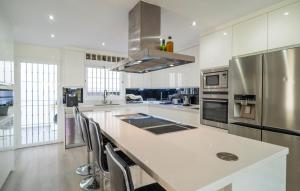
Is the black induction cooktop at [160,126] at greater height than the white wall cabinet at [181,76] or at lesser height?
lesser

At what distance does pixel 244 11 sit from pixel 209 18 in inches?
18.1

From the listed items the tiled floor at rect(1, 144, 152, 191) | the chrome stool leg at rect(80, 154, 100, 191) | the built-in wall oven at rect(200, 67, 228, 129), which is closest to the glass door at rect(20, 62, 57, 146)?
the tiled floor at rect(1, 144, 152, 191)

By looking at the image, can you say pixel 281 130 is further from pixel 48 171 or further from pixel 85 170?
pixel 48 171

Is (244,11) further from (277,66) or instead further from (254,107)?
(254,107)

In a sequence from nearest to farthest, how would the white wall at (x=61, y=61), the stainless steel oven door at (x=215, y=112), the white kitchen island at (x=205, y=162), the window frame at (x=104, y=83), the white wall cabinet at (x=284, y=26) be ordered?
the white kitchen island at (x=205, y=162) → the white wall cabinet at (x=284, y=26) → the stainless steel oven door at (x=215, y=112) → the white wall at (x=61, y=61) → the window frame at (x=104, y=83)

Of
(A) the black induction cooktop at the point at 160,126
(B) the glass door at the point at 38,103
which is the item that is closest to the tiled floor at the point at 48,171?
(B) the glass door at the point at 38,103

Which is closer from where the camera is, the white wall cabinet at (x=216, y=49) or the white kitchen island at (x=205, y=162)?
the white kitchen island at (x=205, y=162)

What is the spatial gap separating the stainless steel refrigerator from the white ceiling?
28.7 inches

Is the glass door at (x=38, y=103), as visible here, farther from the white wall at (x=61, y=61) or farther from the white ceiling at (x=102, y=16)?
the white ceiling at (x=102, y=16)

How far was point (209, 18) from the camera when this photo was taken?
8.05ft

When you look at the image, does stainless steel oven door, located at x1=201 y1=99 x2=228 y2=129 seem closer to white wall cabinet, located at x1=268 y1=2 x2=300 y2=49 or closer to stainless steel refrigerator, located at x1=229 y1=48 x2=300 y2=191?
stainless steel refrigerator, located at x1=229 y1=48 x2=300 y2=191

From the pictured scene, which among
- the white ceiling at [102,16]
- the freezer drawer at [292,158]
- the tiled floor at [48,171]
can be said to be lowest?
the tiled floor at [48,171]

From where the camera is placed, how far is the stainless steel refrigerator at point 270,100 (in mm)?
1766

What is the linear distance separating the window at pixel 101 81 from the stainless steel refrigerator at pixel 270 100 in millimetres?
3303
